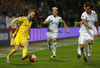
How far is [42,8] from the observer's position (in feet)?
110

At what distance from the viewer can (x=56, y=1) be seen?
130ft

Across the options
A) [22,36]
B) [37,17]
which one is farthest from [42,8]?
[22,36]

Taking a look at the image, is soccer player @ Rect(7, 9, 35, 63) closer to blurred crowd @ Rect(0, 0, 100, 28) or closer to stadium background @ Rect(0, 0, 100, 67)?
stadium background @ Rect(0, 0, 100, 67)

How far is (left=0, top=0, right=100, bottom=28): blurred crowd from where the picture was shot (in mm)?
26312

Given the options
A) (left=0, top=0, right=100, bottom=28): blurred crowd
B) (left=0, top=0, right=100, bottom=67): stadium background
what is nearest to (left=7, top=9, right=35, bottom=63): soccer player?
(left=0, top=0, right=100, bottom=67): stadium background

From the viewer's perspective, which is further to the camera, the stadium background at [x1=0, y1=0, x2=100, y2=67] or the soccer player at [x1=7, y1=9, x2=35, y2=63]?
the stadium background at [x1=0, y1=0, x2=100, y2=67]

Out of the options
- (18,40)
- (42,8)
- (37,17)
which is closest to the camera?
(18,40)

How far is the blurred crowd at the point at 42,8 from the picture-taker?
26312mm

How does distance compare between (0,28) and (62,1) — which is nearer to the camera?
(0,28)

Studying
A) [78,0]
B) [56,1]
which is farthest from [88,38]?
[78,0]

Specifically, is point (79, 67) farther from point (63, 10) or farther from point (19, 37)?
point (63, 10)

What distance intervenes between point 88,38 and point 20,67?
2636mm

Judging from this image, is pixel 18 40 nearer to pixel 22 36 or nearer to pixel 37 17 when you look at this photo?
pixel 22 36

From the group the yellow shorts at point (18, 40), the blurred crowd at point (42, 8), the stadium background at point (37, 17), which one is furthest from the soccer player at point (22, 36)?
the blurred crowd at point (42, 8)
